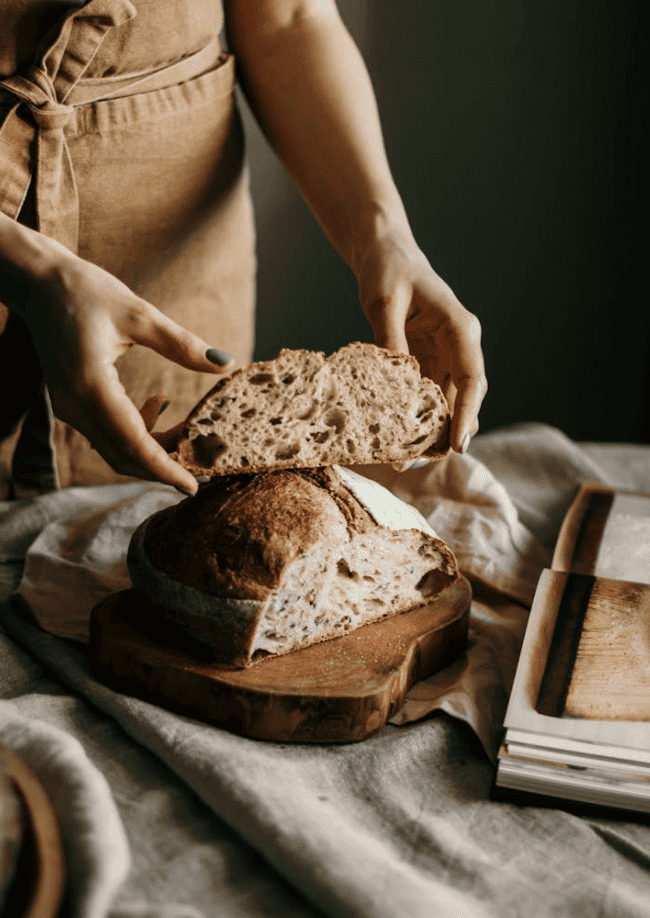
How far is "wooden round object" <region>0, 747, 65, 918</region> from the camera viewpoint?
0.78 metres

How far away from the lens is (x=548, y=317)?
3.37 meters

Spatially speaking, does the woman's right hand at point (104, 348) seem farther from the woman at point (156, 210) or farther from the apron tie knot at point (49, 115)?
the apron tie knot at point (49, 115)

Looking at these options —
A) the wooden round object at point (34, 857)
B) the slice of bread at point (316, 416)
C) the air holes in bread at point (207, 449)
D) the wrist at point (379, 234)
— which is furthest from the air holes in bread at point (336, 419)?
the wooden round object at point (34, 857)

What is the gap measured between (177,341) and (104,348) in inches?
3.6

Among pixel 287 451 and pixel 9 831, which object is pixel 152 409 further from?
pixel 9 831

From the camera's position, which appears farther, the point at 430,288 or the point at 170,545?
the point at 430,288

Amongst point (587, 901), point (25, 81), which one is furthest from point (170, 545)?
point (25, 81)

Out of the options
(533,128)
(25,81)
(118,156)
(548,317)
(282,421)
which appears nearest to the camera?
(282,421)

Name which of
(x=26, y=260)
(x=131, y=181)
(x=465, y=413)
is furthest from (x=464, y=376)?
(x=131, y=181)

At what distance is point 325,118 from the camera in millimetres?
1667

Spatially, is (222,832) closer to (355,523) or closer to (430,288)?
(355,523)

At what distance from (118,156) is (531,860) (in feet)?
4.19

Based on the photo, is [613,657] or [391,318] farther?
[391,318]

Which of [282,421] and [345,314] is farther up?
[282,421]
